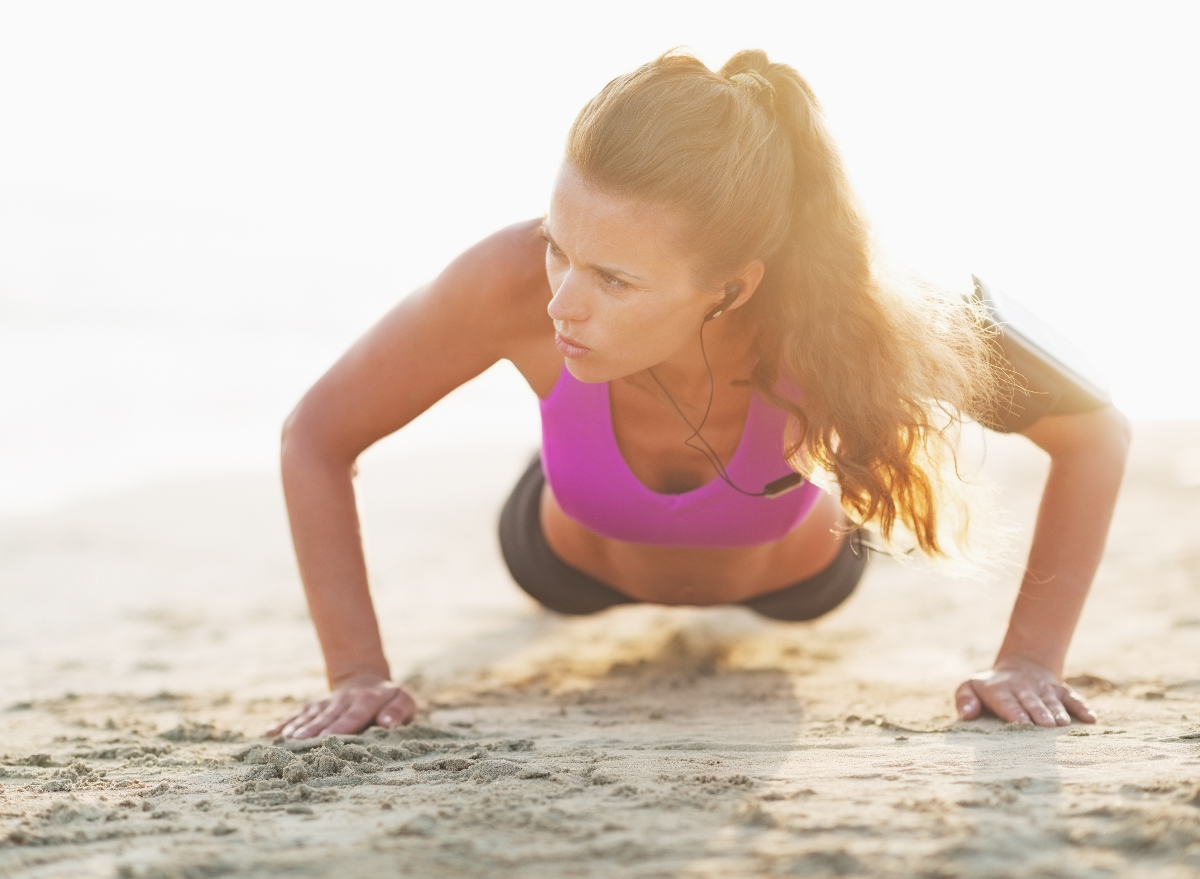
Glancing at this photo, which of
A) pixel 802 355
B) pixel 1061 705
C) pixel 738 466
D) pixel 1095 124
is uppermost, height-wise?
pixel 1095 124

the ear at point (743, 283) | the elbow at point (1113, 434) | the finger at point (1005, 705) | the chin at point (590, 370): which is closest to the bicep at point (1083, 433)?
the elbow at point (1113, 434)

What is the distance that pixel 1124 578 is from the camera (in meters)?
3.79

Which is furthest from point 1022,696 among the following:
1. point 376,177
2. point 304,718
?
point 376,177

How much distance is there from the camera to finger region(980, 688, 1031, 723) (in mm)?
2029

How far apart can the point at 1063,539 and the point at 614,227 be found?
1.24 metres

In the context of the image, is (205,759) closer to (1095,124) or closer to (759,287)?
(759,287)

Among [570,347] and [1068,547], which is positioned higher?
[570,347]

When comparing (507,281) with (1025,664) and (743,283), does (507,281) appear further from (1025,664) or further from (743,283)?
(1025,664)

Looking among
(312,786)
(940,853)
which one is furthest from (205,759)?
(940,853)

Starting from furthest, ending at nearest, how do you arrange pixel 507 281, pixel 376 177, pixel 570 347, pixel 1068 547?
pixel 376 177 < pixel 1068 547 < pixel 507 281 < pixel 570 347

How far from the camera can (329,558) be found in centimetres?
234

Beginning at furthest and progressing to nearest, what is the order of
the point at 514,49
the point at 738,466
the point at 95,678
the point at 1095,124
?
1. the point at 514,49
2. the point at 1095,124
3. the point at 95,678
4. the point at 738,466

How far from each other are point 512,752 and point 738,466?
0.79 meters

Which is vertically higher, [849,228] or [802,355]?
[849,228]
